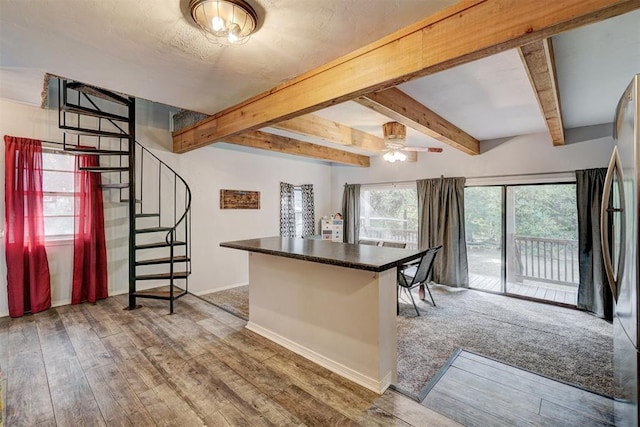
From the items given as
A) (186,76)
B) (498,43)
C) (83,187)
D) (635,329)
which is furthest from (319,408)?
(83,187)

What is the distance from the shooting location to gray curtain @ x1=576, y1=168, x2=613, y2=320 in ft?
12.0

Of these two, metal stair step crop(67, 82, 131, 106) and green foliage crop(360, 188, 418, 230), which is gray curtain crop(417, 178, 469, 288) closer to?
green foliage crop(360, 188, 418, 230)

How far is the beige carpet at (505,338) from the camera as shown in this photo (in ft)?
7.91

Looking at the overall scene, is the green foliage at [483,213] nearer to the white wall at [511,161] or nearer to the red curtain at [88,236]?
the white wall at [511,161]

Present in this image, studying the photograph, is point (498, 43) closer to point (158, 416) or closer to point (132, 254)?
point (158, 416)


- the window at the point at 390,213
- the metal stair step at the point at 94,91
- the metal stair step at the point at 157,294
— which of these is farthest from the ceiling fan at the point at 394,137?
the metal stair step at the point at 157,294

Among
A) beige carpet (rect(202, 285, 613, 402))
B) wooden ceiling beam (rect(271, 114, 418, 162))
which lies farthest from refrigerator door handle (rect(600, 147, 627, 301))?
wooden ceiling beam (rect(271, 114, 418, 162))

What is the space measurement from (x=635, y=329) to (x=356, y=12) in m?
1.99

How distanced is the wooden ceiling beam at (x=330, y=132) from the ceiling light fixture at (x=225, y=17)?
1.53 metres

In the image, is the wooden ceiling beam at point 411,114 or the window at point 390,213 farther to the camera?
the window at point 390,213

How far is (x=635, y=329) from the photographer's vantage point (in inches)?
46.8

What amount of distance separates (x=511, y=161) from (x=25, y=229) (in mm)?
6639

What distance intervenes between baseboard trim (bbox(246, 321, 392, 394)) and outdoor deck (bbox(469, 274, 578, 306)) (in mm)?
3531

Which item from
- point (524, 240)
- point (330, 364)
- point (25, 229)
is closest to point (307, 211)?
point (524, 240)
